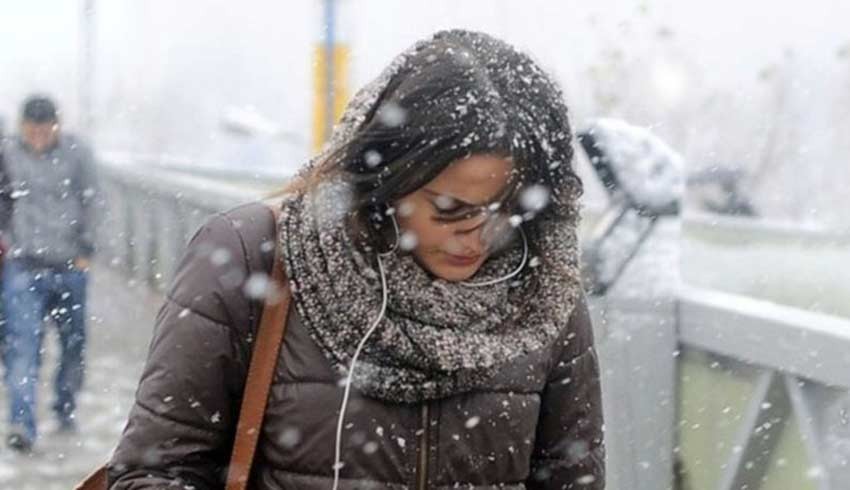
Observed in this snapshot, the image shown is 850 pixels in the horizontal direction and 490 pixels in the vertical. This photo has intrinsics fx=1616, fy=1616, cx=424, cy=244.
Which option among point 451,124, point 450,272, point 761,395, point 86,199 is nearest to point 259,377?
point 450,272

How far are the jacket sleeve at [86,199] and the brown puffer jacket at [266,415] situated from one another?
223 inches

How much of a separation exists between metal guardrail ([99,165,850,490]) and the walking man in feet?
12.9

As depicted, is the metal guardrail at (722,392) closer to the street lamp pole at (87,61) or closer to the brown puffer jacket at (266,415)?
the brown puffer jacket at (266,415)

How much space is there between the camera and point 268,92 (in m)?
65.3

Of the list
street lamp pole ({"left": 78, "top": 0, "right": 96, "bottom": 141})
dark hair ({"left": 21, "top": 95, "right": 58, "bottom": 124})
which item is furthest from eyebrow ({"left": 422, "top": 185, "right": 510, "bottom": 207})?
street lamp pole ({"left": 78, "top": 0, "right": 96, "bottom": 141})

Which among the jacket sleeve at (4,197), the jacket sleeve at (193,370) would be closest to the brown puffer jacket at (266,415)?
the jacket sleeve at (193,370)

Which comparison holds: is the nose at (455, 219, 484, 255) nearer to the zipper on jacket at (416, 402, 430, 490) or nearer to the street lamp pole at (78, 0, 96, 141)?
the zipper on jacket at (416, 402, 430, 490)

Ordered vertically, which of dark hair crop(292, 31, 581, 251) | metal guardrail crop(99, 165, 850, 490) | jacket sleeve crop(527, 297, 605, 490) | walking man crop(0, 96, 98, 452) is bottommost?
walking man crop(0, 96, 98, 452)

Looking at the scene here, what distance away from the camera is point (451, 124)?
230 centimetres

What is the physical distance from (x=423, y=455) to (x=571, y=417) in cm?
33

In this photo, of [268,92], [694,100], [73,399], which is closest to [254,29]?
[694,100]

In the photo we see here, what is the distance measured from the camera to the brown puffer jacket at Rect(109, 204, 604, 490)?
7.59 ft

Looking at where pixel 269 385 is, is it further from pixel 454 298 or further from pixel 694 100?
pixel 694 100

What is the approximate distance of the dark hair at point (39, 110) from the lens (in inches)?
311
